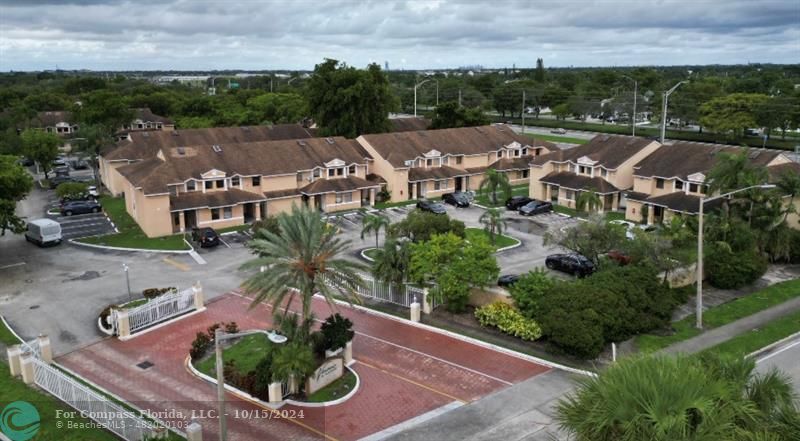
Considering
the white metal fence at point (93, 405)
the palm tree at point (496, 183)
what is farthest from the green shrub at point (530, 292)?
the palm tree at point (496, 183)

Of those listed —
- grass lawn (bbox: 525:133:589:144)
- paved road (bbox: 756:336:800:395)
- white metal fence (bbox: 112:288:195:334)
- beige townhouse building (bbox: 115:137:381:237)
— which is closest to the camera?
paved road (bbox: 756:336:800:395)

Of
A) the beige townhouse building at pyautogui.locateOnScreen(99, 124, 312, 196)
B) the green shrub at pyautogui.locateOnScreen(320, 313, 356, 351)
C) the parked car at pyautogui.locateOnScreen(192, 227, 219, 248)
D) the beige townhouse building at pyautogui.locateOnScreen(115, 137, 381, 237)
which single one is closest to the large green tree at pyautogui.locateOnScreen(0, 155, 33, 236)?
the beige townhouse building at pyautogui.locateOnScreen(115, 137, 381, 237)

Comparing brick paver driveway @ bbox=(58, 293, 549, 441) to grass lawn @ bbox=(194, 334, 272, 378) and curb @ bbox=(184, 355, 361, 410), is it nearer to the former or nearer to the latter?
curb @ bbox=(184, 355, 361, 410)

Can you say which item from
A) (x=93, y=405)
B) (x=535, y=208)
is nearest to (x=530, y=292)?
(x=93, y=405)

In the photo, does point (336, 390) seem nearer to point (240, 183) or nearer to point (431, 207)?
point (431, 207)

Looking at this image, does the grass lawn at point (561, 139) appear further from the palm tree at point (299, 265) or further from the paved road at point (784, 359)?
the palm tree at point (299, 265)

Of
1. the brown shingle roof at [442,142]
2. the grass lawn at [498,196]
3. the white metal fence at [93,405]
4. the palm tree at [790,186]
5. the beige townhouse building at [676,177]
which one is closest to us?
the white metal fence at [93,405]

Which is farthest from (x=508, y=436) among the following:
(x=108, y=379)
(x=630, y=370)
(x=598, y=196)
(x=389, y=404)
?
(x=598, y=196)
